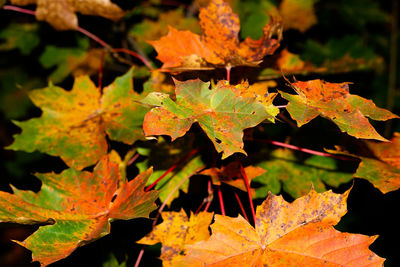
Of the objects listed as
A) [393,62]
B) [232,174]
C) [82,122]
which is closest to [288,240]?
[232,174]

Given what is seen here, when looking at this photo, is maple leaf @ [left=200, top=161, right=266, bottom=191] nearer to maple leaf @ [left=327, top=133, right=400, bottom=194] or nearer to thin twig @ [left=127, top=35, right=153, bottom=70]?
maple leaf @ [left=327, top=133, right=400, bottom=194]

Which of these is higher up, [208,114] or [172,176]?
[208,114]

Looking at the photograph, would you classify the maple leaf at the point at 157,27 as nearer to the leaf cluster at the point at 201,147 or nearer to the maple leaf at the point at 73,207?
the leaf cluster at the point at 201,147

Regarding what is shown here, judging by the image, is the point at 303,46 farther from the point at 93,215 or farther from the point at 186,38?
the point at 93,215

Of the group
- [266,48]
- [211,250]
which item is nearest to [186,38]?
[266,48]

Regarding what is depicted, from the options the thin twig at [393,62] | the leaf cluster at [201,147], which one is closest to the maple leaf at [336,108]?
the leaf cluster at [201,147]

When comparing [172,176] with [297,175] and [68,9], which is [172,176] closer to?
[297,175]

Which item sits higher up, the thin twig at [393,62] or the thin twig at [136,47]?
the thin twig at [136,47]
